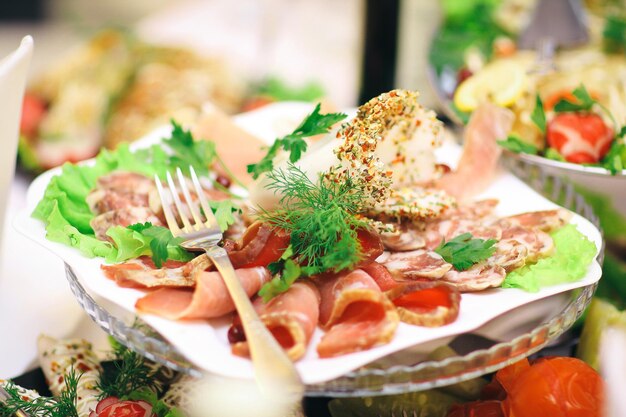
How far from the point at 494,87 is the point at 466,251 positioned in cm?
93

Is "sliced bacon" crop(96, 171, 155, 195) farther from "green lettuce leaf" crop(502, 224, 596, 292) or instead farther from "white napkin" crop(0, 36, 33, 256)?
"green lettuce leaf" crop(502, 224, 596, 292)

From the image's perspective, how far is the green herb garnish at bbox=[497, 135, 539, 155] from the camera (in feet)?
4.76

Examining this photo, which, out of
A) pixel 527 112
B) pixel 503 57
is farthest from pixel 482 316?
pixel 503 57

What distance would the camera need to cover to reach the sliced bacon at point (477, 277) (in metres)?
0.94

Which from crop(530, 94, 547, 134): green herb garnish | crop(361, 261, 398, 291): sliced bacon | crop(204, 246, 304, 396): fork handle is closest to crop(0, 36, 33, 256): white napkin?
crop(204, 246, 304, 396): fork handle

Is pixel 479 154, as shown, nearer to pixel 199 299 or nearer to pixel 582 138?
pixel 582 138

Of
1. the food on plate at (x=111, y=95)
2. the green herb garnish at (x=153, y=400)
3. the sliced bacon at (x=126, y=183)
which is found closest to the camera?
the green herb garnish at (x=153, y=400)

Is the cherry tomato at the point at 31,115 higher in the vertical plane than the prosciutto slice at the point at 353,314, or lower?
lower

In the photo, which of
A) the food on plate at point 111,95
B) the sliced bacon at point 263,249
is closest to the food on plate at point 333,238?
the sliced bacon at point 263,249

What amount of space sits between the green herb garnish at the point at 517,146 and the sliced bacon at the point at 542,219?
310 millimetres

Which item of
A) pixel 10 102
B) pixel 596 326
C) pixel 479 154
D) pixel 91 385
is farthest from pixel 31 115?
pixel 596 326

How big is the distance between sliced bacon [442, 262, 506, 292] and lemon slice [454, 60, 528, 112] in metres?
0.83

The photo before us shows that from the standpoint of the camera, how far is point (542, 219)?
1144 mm

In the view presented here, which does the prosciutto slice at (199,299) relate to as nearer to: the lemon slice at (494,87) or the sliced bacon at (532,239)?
the sliced bacon at (532,239)
